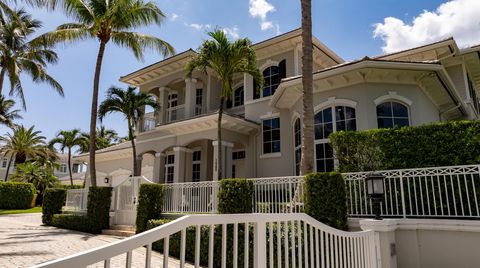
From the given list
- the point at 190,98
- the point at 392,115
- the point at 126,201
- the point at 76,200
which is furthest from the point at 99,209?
the point at 392,115

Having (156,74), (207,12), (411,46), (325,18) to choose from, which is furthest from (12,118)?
(411,46)

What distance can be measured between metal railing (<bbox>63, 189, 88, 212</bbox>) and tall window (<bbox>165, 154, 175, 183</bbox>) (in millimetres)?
5234

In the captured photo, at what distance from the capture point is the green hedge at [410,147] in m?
7.58

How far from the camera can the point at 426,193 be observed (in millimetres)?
7410

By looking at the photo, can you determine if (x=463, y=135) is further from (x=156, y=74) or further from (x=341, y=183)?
(x=156, y=74)

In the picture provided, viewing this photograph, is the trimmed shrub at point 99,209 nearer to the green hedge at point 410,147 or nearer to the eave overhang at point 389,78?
the eave overhang at point 389,78

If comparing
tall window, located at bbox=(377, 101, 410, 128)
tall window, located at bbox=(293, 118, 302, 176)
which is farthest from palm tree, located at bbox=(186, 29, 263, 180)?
tall window, located at bbox=(377, 101, 410, 128)

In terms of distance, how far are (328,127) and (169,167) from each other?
11413 mm

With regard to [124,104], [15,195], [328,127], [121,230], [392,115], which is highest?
[124,104]

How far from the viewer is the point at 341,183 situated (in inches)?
311

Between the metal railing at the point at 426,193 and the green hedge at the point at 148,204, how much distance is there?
6813 mm

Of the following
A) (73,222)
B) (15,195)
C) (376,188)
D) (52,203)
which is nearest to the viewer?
(376,188)

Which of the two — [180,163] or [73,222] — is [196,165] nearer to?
[180,163]

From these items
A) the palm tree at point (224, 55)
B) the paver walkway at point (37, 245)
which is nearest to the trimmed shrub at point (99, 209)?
the paver walkway at point (37, 245)
